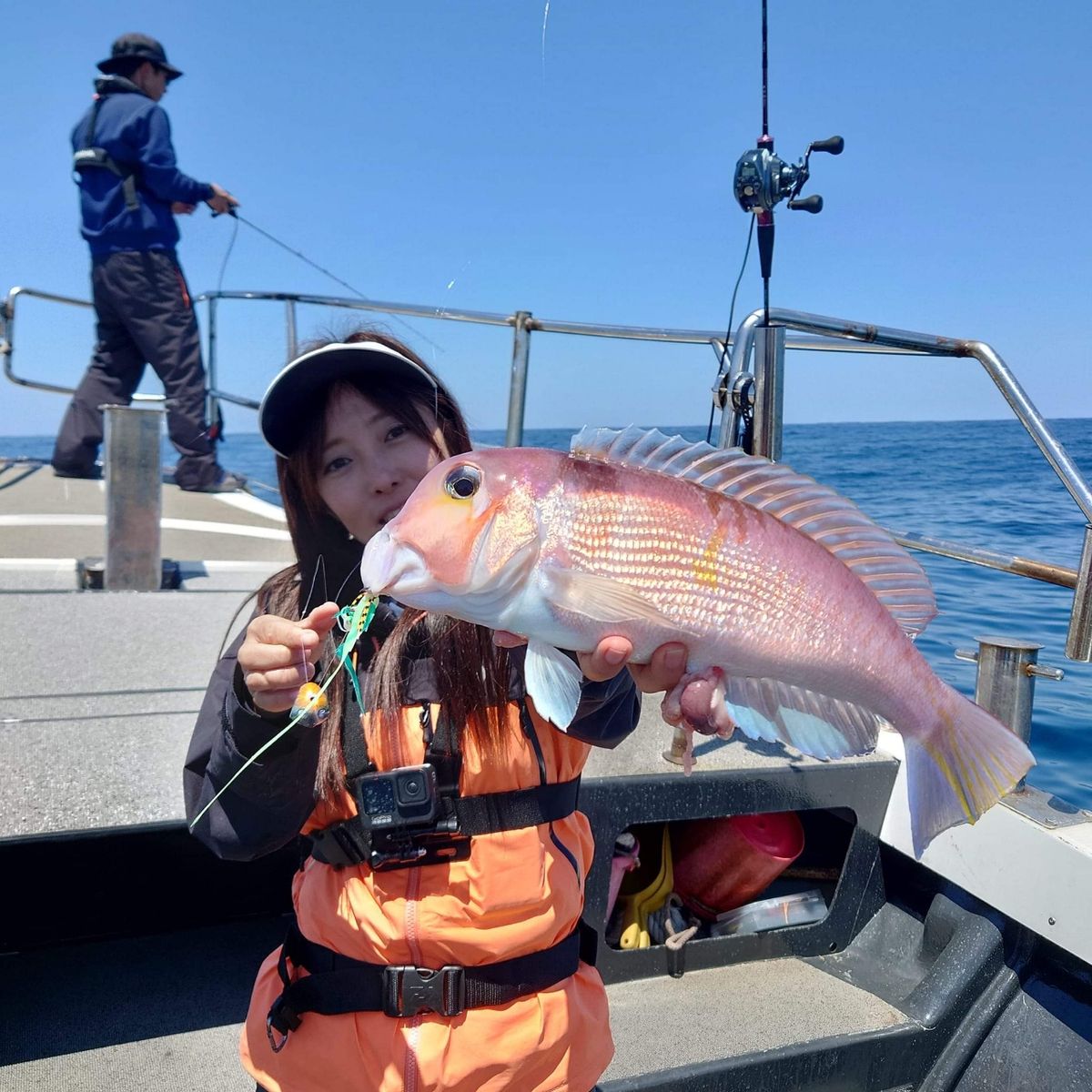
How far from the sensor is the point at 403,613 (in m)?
1.61

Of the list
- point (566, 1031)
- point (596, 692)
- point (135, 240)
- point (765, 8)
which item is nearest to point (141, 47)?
point (135, 240)

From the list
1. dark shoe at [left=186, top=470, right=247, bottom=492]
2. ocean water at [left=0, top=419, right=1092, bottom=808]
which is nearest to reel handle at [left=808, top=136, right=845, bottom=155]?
ocean water at [left=0, top=419, right=1092, bottom=808]

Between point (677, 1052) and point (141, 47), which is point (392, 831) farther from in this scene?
point (141, 47)

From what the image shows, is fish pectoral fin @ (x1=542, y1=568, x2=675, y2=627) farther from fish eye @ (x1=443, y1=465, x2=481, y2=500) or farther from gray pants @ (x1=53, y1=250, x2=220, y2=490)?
gray pants @ (x1=53, y1=250, x2=220, y2=490)

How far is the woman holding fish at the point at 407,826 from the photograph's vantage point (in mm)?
1373

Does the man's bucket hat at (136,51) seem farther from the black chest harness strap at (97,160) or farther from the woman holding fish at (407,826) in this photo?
the woman holding fish at (407,826)

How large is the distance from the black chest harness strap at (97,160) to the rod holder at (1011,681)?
4.95m

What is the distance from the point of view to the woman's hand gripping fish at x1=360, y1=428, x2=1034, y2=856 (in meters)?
1.21

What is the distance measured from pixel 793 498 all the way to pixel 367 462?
83 centimetres

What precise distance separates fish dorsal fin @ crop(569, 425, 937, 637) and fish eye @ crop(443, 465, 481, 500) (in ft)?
0.60

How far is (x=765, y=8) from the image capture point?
2758mm

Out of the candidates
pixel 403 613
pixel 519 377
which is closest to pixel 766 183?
pixel 519 377

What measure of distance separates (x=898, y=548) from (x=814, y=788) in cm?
128

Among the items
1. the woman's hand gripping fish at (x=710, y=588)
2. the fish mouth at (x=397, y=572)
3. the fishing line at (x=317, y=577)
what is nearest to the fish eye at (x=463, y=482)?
the woman's hand gripping fish at (x=710, y=588)
